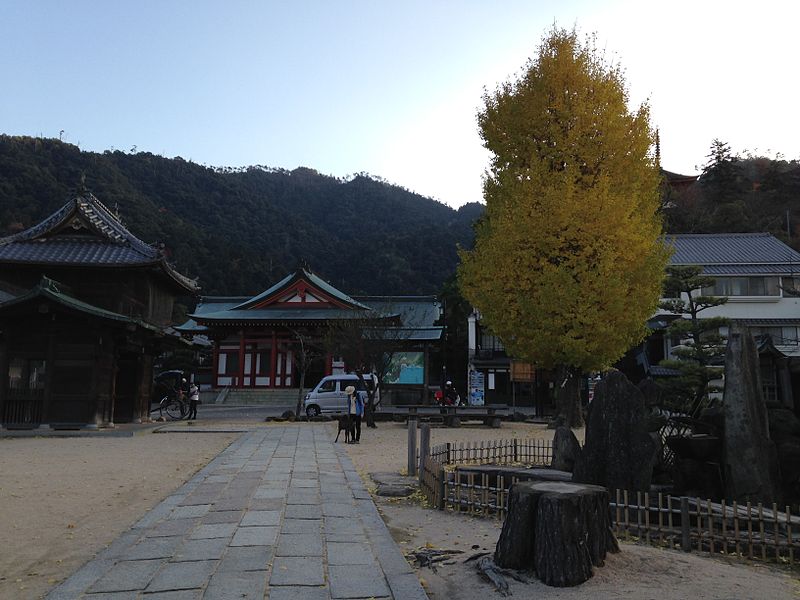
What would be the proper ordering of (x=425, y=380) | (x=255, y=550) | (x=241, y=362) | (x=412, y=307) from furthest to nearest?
(x=412, y=307)
(x=241, y=362)
(x=425, y=380)
(x=255, y=550)

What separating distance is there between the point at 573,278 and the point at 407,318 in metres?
24.9

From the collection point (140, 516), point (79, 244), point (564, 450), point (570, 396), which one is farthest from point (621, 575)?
point (79, 244)

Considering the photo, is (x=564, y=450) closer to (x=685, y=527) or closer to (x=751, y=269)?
(x=685, y=527)

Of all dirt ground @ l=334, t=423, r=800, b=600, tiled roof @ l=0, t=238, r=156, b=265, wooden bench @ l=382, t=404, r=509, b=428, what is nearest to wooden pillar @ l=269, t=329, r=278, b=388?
wooden bench @ l=382, t=404, r=509, b=428

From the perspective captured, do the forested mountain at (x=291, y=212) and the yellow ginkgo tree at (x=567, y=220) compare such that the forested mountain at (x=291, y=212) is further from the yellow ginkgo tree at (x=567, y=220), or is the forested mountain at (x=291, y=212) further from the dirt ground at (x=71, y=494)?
the dirt ground at (x=71, y=494)

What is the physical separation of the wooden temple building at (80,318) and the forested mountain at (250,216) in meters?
36.8

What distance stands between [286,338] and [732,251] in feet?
89.0

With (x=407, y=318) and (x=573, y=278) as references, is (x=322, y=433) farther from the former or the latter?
(x=407, y=318)

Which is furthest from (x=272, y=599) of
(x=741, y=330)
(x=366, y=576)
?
(x=741, y=330)

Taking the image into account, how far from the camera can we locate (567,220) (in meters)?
14.9

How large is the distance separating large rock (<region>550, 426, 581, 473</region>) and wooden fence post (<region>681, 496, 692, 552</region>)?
7.58ft

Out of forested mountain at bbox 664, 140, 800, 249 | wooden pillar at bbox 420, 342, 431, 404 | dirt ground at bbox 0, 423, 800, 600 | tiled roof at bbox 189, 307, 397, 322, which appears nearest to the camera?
dirt ground at bbox 0, 423, 800, 600

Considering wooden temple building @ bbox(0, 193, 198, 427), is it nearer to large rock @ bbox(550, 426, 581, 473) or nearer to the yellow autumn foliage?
the yellow autumn foliage

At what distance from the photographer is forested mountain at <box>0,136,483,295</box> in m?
62.8
